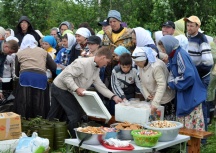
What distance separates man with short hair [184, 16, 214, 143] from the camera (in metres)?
6.52

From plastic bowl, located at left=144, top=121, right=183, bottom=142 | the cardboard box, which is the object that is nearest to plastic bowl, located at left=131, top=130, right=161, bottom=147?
plastic bowl, located at left=144, top=121, right=183, bottom=142

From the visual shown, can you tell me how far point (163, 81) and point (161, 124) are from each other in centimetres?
94

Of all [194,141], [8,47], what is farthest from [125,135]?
[8,47]

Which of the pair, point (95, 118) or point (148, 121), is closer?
point (148, 121)

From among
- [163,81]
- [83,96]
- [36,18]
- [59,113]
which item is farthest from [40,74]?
[36,18]

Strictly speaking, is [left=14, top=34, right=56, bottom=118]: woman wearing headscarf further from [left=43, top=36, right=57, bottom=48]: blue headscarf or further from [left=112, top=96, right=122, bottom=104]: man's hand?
[left=112, top=96, right=122, bottom=104]: man's hand

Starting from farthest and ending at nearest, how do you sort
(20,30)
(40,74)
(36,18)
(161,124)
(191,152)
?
1. (36,18)
2. (20,30)
3. (40,74)
4. (191,152)
5. (161,124)

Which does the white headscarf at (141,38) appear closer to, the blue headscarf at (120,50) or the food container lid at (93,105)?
the blue headscarf at (120,50)

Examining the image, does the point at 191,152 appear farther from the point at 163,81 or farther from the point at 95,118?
the point at 95,118

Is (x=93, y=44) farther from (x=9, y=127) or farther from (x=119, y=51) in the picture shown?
(x=9, y=127)

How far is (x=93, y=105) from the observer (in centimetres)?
596

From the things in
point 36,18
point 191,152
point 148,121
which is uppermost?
point 36,18

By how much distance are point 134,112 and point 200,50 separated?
5.30ft

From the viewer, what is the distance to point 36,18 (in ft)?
52.6
